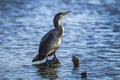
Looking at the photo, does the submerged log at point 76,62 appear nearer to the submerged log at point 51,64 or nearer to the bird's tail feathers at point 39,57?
the submerged log at point 51,64

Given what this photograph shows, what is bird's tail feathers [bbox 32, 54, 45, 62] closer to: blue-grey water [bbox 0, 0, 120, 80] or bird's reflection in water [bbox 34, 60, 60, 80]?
bird's reflection in water [bbox 34, 60, 60, 80]

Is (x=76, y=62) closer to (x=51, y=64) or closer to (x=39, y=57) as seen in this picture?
(x=51, y=64)

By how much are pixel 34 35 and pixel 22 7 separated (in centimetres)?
1057

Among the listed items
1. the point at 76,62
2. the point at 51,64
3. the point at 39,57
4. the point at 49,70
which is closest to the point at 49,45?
the point at 39,57

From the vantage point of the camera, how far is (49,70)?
15461 millimetres

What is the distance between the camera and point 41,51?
15969mm

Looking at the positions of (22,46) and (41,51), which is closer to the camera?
(41,51)

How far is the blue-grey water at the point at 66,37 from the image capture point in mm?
14977

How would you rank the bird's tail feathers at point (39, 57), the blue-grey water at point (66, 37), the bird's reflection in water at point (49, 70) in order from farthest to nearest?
1. the bird's tail feathers at point (39, 57)
2. the blue-grey water at point (66, 37)
3. the bird's reflection in water at point (49, 70)

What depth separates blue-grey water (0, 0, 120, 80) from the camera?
49.1 ft

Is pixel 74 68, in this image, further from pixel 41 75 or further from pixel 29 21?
pixel 29 21

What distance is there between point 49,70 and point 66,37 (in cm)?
577

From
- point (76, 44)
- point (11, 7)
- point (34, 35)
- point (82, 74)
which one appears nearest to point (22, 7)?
point (11, 7)

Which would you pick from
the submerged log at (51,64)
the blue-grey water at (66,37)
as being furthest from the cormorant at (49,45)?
the blue-grey water at (66,37)
